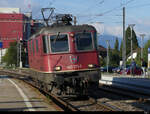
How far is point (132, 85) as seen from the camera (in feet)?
64.7

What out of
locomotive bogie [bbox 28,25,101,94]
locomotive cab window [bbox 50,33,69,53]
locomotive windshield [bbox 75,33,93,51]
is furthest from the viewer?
locomotive windshield [bbox 75,33,93,51]

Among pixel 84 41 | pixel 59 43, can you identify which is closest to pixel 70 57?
pixel 59 43

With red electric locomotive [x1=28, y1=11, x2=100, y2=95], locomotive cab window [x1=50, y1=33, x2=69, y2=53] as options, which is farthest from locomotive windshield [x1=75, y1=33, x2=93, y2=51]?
locomotive cab window [x1=50, y1=33, x2=69, y2=53]

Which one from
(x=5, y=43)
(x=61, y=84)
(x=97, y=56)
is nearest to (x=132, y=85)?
(x=97, y=56)

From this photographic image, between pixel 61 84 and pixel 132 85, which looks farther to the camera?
pixel 132 85

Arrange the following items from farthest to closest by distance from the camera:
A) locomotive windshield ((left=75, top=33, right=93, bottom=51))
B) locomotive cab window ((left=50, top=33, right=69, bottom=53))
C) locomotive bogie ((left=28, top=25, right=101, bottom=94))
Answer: locomotive windshield ((left=75, top=33, right=93, bottom=51)), locomotive cab window ((left=50, top=33, right=69, bottom=53)), locomotive bogie ((left=28, top=25, right=101, bottom=94))

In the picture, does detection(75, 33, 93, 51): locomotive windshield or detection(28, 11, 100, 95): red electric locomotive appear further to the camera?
detection(75, 33, 93, 51): locomotive windshield

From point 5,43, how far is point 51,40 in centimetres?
10174

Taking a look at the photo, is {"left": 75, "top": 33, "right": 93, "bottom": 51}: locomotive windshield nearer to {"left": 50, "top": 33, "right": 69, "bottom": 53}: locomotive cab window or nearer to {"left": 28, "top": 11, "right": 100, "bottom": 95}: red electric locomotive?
{"left": 28, "top": 11, "right": 100, "bottom": 95}: red electric locomotive

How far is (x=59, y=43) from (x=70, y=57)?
79 centimetres

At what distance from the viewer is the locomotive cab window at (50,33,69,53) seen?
1343 centimetres

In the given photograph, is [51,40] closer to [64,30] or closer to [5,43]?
[64,30]

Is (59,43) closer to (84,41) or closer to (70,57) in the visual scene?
(70,57)

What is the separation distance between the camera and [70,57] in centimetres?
1331
